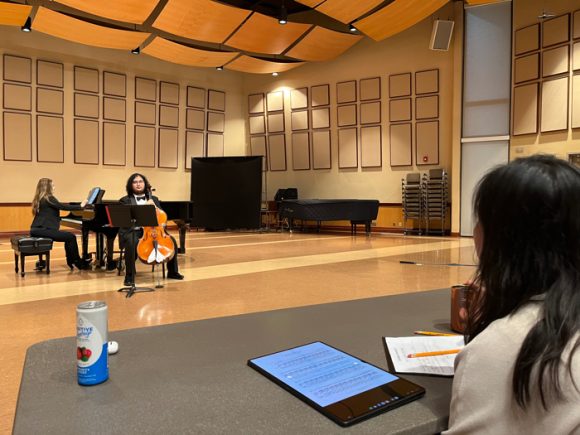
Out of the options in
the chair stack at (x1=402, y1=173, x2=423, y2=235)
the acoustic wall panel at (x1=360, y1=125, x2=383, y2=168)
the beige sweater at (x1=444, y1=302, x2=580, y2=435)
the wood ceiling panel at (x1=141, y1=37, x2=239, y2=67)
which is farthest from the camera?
the acoustic wall panel at (x1=360, y1=125, x2=383, y2=168)

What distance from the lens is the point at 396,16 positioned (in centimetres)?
977

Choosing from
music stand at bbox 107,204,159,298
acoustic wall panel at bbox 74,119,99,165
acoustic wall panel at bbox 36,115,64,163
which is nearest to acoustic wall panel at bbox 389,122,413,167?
acoustic wall panel at bbox 74,119,99,165

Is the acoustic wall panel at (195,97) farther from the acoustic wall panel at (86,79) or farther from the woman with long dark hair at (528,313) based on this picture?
the woman with long dark hair at (528,313)

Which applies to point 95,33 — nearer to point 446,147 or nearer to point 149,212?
point 149,212

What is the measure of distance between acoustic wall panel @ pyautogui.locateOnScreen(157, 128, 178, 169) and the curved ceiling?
7.59 ft

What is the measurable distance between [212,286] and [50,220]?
2737 millimetres

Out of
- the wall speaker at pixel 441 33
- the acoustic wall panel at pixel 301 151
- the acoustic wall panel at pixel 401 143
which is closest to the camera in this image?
the wall speaker at pixel 441 33

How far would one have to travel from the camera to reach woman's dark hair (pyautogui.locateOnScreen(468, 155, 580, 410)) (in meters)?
0.75

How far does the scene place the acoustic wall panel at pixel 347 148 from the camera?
44.2 feet

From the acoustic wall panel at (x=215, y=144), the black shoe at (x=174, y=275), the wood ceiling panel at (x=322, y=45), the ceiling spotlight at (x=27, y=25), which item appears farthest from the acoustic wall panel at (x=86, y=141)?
the black shoe at (x=174, y=275)

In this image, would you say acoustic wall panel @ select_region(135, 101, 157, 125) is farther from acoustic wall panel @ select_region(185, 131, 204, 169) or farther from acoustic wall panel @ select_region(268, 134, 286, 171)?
acoustic wall panel @ select_region(268, 134, 286, 171)

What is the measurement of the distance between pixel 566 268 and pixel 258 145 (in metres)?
14.6

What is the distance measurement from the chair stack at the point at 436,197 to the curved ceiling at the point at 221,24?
3.46 metres

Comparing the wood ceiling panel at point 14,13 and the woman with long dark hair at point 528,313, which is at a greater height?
the wood ceiling panel at point 14,13
